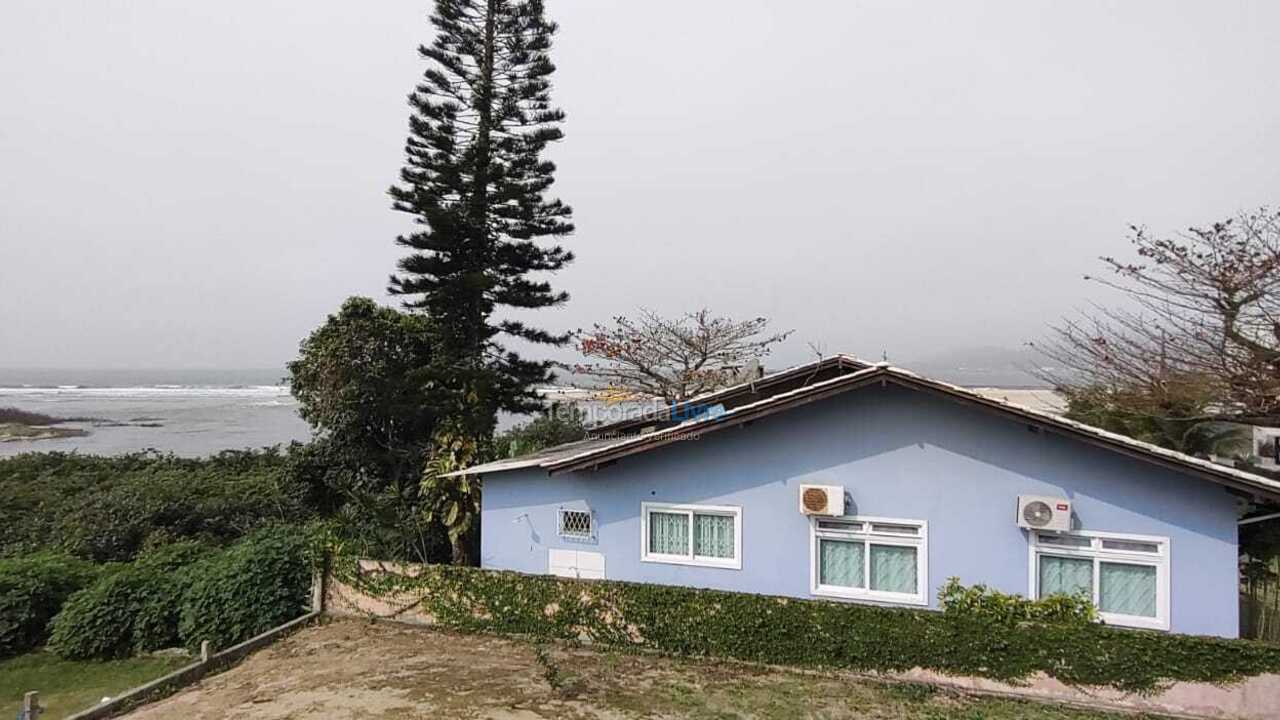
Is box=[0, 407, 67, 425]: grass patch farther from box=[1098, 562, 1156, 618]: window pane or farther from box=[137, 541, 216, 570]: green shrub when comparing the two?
box=[1098, 562, 1156, 618]: window pane

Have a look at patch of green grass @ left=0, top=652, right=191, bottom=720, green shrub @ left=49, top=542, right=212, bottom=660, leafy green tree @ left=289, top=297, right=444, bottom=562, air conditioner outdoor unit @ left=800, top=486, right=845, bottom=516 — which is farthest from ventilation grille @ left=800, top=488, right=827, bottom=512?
green shrub @ left=49, top=542, right=212, bottom=660

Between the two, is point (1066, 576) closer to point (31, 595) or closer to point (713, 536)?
point (713, 536)

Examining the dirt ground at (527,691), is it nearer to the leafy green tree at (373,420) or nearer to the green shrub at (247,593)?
the green shrub at (247,593)

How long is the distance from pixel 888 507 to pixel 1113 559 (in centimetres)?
210

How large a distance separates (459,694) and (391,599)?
2.70 metres

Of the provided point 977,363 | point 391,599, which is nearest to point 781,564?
point 391,599

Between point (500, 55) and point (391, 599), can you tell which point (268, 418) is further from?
point (391, 599)

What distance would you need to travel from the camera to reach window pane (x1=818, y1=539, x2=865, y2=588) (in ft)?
24.2

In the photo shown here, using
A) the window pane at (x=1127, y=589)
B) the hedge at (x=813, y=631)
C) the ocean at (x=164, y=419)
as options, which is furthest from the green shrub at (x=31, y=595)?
the window pane at (x=1127, y=589)

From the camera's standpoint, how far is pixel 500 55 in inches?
635

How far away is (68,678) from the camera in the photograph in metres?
8.48

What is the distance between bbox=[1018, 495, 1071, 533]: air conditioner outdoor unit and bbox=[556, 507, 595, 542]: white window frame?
15.6 feet

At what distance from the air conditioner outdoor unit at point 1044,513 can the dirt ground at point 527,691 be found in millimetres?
1626

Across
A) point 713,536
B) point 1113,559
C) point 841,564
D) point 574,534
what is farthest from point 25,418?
point 1113,559
